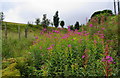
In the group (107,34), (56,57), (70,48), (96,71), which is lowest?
(96,71)

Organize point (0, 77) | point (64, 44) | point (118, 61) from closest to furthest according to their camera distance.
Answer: point (0, 77) → point (118, 61) → point (64, 44)

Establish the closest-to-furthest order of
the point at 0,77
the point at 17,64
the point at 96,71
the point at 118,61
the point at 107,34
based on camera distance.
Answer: the point at 0,77, the point at 96,71, the point at 17,64, the point at 118,61, the point at 107,34

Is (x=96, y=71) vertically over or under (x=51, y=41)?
under

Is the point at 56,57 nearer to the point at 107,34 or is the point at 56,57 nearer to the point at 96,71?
the point at 96,71

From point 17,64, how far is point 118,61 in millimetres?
2914

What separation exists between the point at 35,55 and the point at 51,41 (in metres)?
0.80

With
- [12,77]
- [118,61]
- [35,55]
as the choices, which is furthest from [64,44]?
[12,77]

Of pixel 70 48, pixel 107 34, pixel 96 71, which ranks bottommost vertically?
pixel 96 71

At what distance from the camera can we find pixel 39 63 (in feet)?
13.7

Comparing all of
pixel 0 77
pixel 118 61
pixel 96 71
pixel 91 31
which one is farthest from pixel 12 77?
pixel 91 31

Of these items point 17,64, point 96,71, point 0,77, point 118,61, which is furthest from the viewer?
point 118,61

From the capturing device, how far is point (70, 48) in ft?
12.6

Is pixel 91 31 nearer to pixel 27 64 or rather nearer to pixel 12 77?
pixel 27 64

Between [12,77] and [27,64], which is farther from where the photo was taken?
[27,64]
